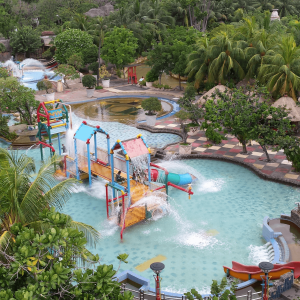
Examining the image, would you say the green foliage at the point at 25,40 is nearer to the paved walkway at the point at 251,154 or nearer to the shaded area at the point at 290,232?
the paved walkway at the point at 251,154

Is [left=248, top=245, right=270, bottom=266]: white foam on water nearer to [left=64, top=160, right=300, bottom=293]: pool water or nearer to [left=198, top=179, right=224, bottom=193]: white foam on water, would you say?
[left=64, top=160, right=300, bottom=293]: pool water

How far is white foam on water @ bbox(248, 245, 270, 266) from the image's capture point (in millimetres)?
13258

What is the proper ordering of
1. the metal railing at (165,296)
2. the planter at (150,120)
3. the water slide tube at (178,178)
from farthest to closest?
the planter at (150,120)
the water slide tube at (178,178)
the metal railing at (165,296)

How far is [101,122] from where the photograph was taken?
29469 millimetres

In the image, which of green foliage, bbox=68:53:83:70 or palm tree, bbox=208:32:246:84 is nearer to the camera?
palm tree, bbox=208:32:246:84

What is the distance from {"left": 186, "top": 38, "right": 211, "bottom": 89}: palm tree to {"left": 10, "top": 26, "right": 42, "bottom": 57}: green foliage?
104 feet

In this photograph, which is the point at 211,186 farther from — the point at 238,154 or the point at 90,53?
the point at 90,53

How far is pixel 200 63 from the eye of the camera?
3030 centimetres

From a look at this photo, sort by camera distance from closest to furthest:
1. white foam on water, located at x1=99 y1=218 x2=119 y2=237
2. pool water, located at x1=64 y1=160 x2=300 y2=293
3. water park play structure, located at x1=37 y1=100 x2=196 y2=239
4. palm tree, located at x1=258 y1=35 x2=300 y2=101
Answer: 1. pool water, located at x1=64 y1=160 x2=300 y2=293
2. white foam on water, located at x1=99 y1=218 x2=119 y2=237
3. water park play structure, located at x1=37 y1=100 x2=196 y2=239
4. palm tree, located at x1=258 y1=35 x2=300 y2=101

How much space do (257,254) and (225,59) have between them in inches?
680

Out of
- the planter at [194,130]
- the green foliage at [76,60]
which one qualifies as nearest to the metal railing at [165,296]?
the planter at [194,130]

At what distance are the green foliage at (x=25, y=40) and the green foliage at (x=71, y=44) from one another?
1380 centimetres

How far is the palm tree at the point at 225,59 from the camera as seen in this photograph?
27828mm

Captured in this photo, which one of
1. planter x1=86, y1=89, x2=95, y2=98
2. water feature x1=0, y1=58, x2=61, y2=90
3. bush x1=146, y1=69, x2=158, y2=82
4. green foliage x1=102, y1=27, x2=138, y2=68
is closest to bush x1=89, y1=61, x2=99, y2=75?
green foliage x1=102, y1=27, x2=138, y2=68
